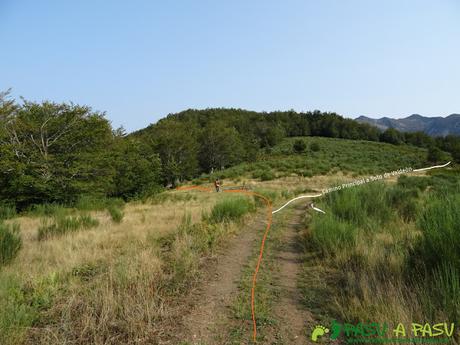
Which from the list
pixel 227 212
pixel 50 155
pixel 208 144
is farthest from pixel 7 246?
pixel 208 144

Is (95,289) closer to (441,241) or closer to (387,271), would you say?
(387,271)

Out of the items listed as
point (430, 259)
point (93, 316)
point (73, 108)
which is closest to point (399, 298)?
point (430, 259)

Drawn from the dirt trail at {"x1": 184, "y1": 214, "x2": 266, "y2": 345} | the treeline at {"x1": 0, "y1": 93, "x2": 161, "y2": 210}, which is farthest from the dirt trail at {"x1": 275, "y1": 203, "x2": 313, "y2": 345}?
the treeline at {"x1": 0, "y1": 93, "x2": 161, "y2": 210}

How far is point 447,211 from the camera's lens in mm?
3582

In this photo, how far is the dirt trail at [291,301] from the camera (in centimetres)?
285

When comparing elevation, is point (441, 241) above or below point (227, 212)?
above

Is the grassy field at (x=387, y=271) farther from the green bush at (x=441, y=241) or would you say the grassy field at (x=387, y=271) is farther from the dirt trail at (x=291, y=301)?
the dirt trail at (x=291, y=301)

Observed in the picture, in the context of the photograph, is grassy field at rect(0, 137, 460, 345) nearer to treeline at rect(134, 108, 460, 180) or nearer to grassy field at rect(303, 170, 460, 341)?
grassy field at rect(303, 170, 460, 341)

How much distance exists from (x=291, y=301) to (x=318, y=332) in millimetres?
732

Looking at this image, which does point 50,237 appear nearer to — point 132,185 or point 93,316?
point 93,316

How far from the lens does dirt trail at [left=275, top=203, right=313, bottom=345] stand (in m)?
2.85

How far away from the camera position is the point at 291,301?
3551 millimetres

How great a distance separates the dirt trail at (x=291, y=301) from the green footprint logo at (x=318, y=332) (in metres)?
0.08

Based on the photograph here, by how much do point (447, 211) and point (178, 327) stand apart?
12.7 feet
